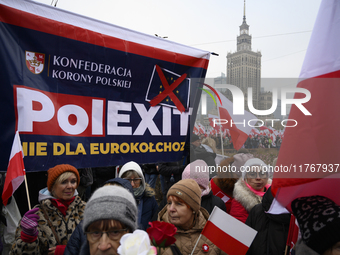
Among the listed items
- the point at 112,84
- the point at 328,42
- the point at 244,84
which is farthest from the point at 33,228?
the point at 244,84

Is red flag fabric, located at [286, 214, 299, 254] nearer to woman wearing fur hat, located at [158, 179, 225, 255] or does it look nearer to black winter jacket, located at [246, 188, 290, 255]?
black winter jacket, located at [246, 188, 290, 255]

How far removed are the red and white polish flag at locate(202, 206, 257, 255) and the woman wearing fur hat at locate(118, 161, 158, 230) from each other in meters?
1.40

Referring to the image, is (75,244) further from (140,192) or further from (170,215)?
(140,192)

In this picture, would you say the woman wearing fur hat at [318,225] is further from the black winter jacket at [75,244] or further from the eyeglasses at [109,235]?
the black winter jacket at [75,244]

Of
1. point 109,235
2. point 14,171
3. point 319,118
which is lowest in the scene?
point 109,235

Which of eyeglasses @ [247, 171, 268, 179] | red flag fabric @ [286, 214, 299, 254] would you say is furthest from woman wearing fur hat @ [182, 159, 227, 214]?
red flag fabric @ [286, 214, 299, 254]

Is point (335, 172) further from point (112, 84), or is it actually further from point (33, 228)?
point (112, 84)

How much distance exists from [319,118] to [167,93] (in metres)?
2.70

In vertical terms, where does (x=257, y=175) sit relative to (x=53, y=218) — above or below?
above

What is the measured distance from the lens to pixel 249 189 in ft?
10.6

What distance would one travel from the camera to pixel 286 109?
2.85 meters

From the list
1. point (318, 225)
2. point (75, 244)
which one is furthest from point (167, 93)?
point (318, 225)

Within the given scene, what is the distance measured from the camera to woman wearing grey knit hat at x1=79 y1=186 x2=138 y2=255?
157 cm

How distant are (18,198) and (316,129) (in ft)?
12.6
